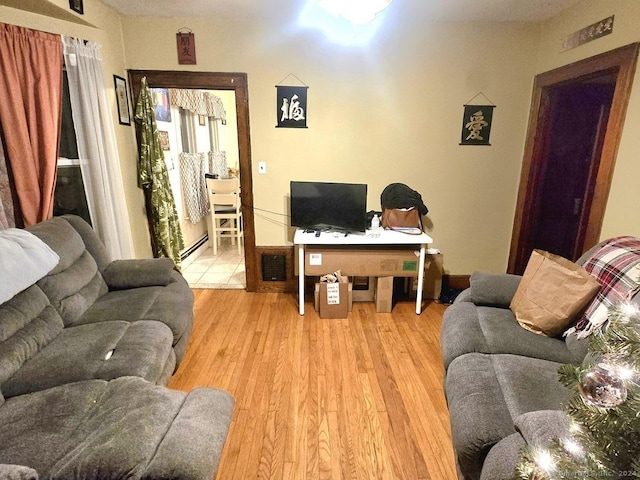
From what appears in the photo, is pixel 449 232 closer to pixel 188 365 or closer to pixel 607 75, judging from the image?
pixel 607 75

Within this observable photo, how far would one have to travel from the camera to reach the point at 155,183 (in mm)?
3176

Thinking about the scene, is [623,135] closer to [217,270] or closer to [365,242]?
[365,242]

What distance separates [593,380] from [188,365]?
222 cm

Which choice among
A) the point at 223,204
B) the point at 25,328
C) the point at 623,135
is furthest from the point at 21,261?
the point at 623,135

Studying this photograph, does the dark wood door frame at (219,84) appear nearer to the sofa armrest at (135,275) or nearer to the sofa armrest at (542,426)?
the sofa armrest at (135,275)

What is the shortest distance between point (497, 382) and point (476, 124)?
2445 millimetres

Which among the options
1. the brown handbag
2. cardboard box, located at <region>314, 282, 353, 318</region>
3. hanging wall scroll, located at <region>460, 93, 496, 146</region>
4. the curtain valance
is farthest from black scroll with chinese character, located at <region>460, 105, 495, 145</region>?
the curtain valance

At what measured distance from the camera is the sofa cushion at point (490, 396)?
1.28 meters

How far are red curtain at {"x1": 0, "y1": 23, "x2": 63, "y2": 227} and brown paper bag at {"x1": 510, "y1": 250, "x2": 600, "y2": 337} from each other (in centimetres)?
298

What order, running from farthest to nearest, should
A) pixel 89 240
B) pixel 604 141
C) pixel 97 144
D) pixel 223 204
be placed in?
pixel 223 204 < pixel 97 144 < pixel 89 240 < pixel 604 141

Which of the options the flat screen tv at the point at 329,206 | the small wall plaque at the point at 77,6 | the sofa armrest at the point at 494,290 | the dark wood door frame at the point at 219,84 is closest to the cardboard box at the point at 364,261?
the flat screen tv at the point at 329,206

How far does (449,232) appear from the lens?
11.3ft

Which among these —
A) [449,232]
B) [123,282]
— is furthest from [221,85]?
[449,232]

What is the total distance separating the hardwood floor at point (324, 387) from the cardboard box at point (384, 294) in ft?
0.30
